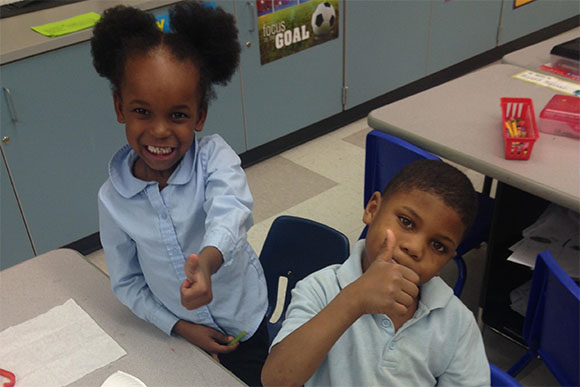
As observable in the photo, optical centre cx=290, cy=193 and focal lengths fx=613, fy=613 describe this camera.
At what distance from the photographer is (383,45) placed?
3.71 meters

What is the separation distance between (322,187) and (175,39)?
2059 mm

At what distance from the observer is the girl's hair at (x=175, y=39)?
117 cm

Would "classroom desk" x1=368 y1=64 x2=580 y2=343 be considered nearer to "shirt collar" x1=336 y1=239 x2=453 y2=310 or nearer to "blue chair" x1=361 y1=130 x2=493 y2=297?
"blue chair" x1=361 y1=130 x2=493 y2=297

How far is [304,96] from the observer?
136 inches

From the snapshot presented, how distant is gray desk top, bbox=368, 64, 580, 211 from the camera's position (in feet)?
5.54

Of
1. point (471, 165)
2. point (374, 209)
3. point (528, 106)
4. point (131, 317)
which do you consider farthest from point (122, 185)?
point (528, 106)

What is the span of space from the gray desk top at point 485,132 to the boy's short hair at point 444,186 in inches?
24.3

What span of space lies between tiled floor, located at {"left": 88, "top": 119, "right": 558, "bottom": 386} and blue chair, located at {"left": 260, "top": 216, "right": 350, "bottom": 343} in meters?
1.01

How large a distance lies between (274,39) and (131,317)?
2184 mm

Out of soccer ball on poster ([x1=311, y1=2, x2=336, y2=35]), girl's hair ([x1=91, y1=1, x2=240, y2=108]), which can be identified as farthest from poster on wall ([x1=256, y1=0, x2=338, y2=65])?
girl's hair ([x1=91, y1=1, x2=240, y2=108])

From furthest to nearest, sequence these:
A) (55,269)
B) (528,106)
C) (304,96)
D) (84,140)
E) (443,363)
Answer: (304,96), (84,140), (528,106), (55,269), (443,363)

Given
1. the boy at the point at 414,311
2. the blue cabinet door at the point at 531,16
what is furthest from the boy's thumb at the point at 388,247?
the blue cabinet door at the point at 531,16

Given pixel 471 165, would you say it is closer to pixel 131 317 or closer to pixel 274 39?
pixel 131 317

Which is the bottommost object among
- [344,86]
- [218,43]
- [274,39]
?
[344,86]
